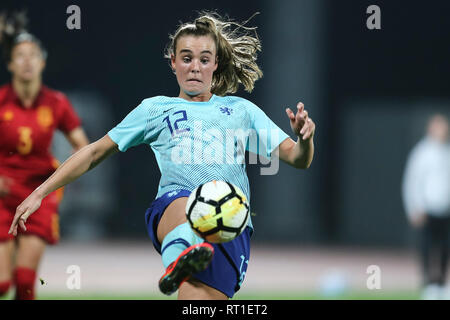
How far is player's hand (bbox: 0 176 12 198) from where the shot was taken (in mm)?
6500

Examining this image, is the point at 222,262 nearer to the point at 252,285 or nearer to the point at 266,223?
the point at 252,285

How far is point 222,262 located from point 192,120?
0.83 m

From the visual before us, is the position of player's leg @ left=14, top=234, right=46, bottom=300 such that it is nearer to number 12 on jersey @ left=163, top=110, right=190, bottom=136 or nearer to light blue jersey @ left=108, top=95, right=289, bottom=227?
light blue jersey @ left=108, top=95, right=289, bottom=227

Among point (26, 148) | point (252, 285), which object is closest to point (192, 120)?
point (26, 148)

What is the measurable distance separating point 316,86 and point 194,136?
1278 cm

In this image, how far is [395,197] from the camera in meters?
16.9

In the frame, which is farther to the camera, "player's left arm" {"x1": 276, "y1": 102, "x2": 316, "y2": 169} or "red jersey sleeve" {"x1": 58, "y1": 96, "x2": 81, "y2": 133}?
"red jersey sleeve" {"x1": 58, "y1": 96, "x2": 81, "y2": 133}

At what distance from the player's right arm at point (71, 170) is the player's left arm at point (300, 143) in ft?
3.24

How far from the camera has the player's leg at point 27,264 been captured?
636 centimetres

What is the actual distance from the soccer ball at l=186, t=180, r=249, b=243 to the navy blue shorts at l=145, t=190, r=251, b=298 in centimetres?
14

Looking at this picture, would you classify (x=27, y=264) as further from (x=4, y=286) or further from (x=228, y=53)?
(x=228, y=53)

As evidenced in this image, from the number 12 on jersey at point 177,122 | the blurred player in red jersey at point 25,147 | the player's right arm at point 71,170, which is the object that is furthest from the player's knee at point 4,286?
the number 12 on jersey at point 177,122

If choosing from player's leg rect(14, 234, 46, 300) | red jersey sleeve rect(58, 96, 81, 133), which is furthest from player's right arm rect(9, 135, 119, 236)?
red jersey sleeve rect(58, 96, 81, 133)

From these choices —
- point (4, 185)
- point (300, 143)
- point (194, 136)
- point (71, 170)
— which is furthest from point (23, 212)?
point (4, 185)
